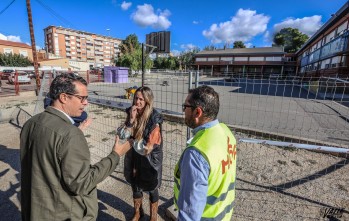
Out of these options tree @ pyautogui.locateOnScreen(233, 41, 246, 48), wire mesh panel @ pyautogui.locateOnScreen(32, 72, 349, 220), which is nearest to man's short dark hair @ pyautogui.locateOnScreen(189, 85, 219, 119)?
wire mesh panel @ pyautogui.locateOnScreen(32, 72, 349, 220)

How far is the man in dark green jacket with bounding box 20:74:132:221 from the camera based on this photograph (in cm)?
127

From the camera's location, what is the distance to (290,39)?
66.2 meters

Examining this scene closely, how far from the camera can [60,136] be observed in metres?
1.26

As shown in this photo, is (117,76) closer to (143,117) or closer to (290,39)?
(143,117)

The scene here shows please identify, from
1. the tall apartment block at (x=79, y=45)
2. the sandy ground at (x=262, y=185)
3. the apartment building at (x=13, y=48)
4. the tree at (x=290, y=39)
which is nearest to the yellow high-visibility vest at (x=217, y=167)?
the sandy ground at (x=262, y=185)

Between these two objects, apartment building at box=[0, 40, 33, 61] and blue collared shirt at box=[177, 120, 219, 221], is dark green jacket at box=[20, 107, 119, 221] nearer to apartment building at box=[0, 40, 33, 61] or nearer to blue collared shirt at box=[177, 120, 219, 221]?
blue collared shirt at box=[177, 120, 219, 221]

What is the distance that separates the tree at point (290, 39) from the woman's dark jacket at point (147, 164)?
68.6m

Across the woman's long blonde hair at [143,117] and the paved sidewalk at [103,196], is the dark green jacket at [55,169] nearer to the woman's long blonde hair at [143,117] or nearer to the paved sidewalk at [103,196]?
the woman's long blonde hair at [143,117]

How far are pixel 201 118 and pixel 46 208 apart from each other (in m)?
1.21

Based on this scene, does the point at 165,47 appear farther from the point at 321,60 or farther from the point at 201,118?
the point at 321,60

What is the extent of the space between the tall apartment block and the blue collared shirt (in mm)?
77823

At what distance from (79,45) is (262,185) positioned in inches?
3974

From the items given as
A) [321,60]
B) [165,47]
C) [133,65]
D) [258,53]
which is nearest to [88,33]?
[133,65]

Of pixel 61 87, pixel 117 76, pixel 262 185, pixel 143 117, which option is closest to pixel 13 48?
pixel 117 76
